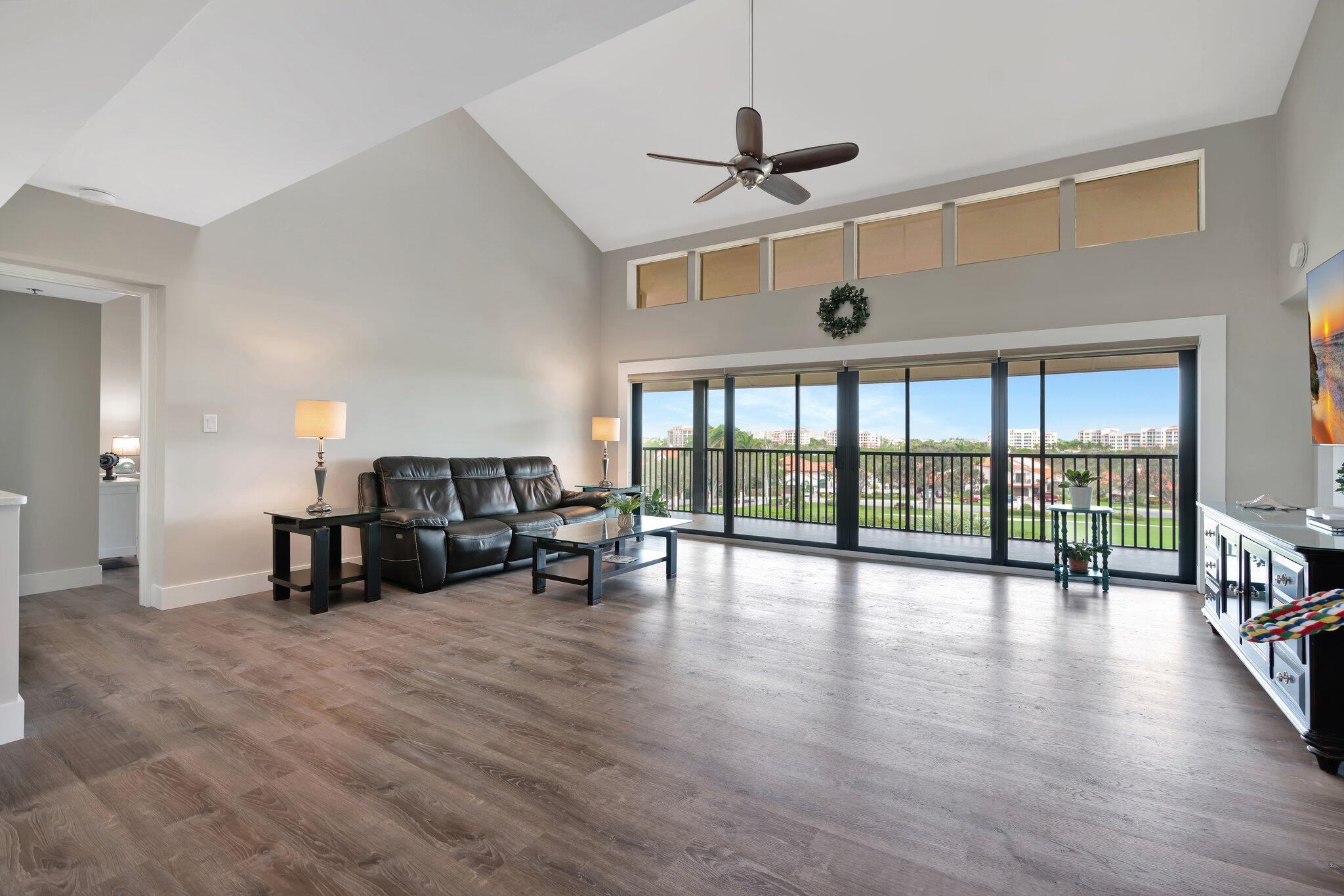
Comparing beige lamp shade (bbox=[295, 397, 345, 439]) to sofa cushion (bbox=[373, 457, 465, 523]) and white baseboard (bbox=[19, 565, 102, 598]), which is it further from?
white baseboard (bbox=[19, 565, 102, 598])

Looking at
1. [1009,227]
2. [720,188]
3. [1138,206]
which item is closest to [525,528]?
[720,188]

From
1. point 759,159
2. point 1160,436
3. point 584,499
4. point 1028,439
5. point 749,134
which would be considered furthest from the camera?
point 584,499

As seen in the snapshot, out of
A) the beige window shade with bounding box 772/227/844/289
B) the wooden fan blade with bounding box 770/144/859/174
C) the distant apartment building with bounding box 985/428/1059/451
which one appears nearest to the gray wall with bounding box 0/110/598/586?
the beige window shade with bounding box 772/227/844/289

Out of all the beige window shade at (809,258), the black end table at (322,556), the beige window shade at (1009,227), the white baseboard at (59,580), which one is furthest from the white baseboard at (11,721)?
the beige window shade at (1009,227)

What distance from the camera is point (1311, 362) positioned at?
12.0ft

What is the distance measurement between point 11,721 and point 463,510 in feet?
11.5

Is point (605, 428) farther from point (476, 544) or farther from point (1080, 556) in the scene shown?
point (1080, 556)

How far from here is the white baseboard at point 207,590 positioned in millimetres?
4262

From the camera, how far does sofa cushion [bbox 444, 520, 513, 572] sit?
495 centimetres

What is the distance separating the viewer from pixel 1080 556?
16.5ft

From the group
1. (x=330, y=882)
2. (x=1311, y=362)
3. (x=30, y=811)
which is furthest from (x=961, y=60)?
(x=30, y=811)

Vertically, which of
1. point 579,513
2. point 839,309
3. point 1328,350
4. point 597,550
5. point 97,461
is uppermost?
point 839,309

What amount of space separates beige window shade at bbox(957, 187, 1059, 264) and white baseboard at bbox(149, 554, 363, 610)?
6459mm

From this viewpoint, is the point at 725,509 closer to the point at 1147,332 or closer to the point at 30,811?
the point at 1147,332
